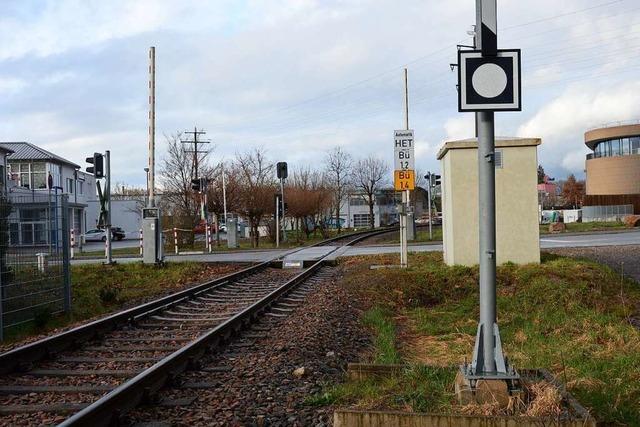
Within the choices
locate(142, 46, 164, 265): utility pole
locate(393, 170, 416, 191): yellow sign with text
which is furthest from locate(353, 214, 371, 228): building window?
locate(393, 170, 416, 191): yellow sign with text

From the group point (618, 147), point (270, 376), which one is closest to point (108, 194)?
point (270, 376)

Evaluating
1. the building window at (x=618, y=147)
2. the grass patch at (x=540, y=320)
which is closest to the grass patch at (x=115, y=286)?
the grass patch at (x=540, y=320)

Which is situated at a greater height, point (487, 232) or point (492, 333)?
point (487, 232)

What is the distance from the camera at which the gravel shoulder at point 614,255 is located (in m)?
15.7

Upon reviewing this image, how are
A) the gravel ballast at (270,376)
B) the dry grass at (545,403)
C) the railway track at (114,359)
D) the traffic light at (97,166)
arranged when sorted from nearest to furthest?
the dry grass at (545,403) < the gravel ballast at (270,376) < the railway track at (114,359) < the traffic light at (97,166)

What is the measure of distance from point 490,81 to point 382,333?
15.4ft

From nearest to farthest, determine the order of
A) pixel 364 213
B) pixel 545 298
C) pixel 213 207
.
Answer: pixel 545 298, pixel 213 207, pixel 364 213

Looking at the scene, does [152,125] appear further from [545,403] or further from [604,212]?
[604,212]

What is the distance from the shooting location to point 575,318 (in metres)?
9.48

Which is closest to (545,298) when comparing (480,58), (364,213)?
(480,58)

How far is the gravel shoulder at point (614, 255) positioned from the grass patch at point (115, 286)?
10.6m

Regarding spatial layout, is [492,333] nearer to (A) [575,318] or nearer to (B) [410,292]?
(A) [575,318]

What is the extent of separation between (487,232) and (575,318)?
5501 millimetres

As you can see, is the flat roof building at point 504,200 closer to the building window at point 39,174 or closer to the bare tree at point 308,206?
the bare tree at point 308,206
